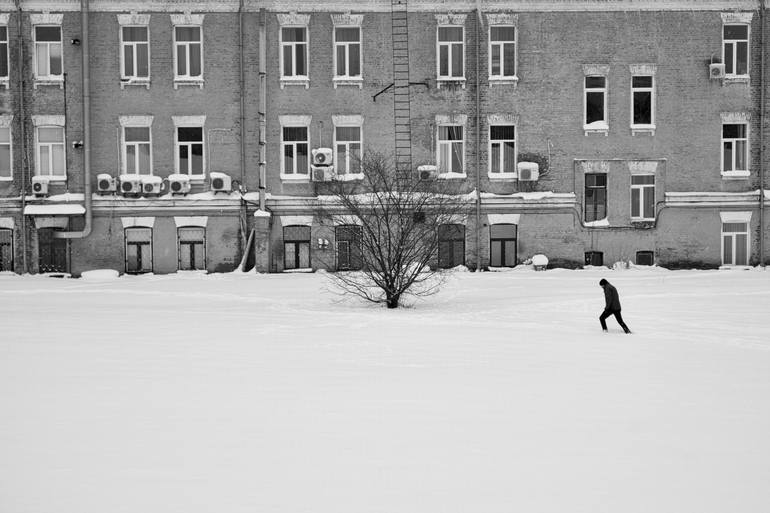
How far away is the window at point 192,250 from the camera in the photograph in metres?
25.5

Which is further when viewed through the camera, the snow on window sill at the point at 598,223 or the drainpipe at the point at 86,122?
the snow on window sill at the point at 598,223

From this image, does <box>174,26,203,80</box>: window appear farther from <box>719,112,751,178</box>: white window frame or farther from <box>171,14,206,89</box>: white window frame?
<box>719,112,751,178</box>: white window frame

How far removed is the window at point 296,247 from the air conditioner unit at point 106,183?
18.4 feet

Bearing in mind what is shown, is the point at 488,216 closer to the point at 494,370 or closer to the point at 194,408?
the point at 494,370

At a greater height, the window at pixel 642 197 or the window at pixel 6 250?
the window at pixel 642 197

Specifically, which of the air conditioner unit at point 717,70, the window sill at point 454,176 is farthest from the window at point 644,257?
the window sill at point 454,176

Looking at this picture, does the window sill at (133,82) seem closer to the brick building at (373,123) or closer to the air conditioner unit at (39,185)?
the brick building at (373,123)

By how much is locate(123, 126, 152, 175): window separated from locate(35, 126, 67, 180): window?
2008 mm

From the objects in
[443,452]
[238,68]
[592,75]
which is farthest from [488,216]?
[443,452]

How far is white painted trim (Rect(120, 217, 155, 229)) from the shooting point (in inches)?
992

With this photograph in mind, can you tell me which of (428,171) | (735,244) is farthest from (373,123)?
(735,244)

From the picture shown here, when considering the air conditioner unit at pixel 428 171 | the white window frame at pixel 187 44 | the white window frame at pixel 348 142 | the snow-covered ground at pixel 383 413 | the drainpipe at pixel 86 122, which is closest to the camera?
the snow-covered ground at pixel 383 413

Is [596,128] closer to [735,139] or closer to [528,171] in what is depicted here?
[528,171]

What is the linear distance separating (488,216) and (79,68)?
46.2 ft
